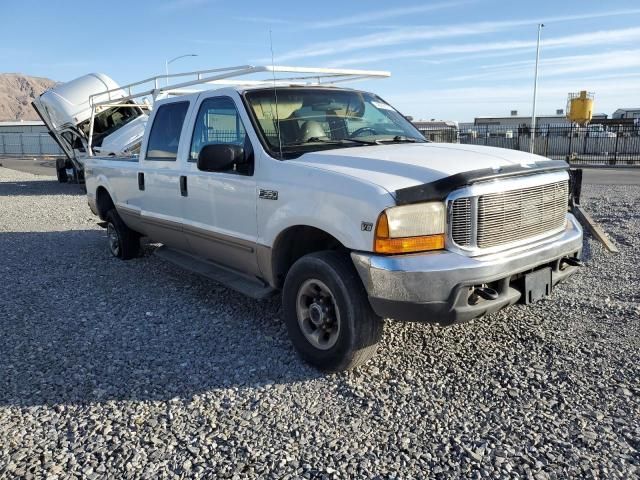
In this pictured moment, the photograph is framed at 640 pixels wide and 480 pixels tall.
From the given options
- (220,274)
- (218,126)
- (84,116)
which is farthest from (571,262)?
(84,116)

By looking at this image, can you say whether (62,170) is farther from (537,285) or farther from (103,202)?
(537,285)

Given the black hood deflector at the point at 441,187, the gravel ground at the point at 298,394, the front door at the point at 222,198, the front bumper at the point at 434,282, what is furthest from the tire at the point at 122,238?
the black hood deflector at the point at 441,187

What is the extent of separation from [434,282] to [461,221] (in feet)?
1.38

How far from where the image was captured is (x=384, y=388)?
144 inches

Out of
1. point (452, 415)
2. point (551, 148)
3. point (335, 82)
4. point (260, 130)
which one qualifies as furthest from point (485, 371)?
point (551, 148)

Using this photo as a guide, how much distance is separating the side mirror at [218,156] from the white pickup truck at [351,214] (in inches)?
0.4

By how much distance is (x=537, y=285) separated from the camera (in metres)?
3.69

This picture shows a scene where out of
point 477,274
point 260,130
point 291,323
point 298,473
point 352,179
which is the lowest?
point 298,473

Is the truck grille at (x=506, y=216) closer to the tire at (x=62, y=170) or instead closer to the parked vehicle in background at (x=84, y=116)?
the parked vehicle in background at (x=84, y=116)

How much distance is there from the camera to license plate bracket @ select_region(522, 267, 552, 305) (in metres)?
3.62

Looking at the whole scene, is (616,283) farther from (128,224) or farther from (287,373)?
(128,224)

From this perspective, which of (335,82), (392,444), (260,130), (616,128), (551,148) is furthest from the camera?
(551,148)

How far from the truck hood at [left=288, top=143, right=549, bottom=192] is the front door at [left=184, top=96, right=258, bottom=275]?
2.11 feet

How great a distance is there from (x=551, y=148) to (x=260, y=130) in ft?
96.3
